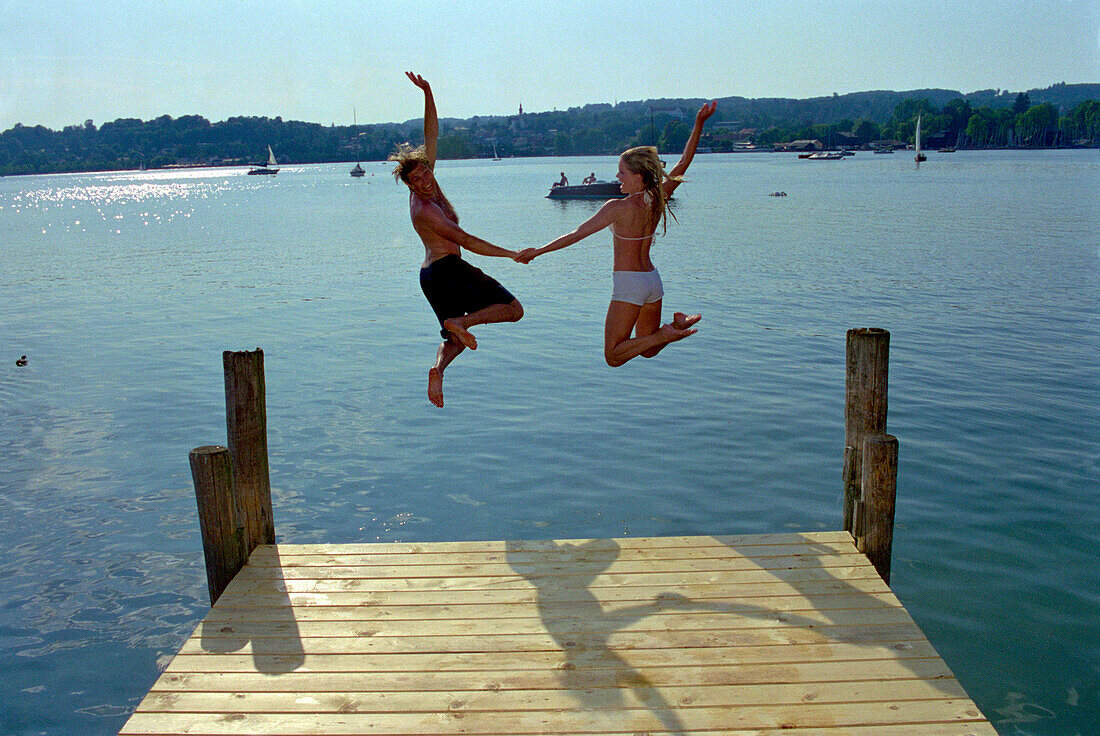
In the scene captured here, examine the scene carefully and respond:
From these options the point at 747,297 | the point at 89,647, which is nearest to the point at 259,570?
the point at 89,647

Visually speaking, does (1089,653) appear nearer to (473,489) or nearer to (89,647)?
(473,489)

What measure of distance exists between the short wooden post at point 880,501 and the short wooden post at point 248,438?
4.51 meters

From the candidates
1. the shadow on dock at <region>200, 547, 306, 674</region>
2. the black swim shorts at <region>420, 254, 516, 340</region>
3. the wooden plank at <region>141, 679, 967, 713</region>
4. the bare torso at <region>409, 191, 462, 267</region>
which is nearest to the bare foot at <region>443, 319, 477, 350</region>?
the black swim shorts at <region>420, 254, 516, 340</region>

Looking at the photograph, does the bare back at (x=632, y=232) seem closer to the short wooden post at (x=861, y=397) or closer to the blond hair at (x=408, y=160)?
the blond hair at (x=408, y=160)

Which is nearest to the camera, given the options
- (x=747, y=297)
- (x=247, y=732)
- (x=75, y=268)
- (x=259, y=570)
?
(x=247, y=732)

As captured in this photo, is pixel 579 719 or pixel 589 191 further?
pixel 589 191

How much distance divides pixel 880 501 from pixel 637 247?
2749 mm

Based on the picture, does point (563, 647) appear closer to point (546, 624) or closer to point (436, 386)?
point (546, 624)

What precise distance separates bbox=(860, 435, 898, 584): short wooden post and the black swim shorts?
3.19 meters

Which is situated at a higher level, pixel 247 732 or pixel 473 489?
pixel 247 732

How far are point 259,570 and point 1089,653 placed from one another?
6.74 meters

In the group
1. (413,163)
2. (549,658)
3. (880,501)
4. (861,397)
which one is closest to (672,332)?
(861,397)

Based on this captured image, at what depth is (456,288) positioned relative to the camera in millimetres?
7508

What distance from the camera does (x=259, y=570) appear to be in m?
6.48
